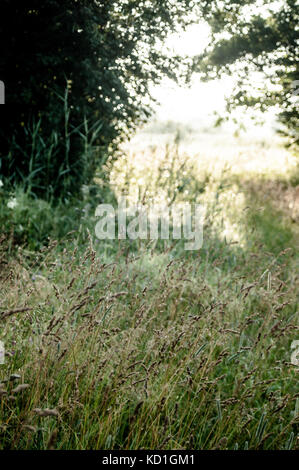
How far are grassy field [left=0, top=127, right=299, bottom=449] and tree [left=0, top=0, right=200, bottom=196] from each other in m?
0.69

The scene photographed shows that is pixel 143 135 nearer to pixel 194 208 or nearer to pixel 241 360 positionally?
pixel 194 208

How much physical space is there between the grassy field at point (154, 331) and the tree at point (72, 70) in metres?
0.69

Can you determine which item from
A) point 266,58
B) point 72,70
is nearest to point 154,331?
point 72,70

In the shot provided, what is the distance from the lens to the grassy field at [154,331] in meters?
1.83

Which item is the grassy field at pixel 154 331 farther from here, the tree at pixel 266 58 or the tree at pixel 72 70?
the tree at pixel 266 58

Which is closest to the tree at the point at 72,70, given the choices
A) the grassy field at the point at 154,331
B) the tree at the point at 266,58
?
the grassy field at the point at 154,331

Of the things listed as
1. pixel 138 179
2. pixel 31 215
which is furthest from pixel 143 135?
pixel 31 215

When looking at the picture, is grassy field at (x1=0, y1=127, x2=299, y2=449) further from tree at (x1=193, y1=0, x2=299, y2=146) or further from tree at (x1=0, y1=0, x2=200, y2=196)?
tree at (x1=193, y1=0, x2=299, y2=146)

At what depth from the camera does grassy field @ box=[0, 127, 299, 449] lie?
6.00ft

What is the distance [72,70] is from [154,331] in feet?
13.4

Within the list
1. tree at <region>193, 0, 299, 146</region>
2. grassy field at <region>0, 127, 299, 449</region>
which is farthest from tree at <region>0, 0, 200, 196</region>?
tree at <region>193, 0, 299, 146</region>

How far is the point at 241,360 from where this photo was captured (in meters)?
2.83

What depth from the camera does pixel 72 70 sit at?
5289mm

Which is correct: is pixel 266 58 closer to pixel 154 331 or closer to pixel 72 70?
pixel 72 70
